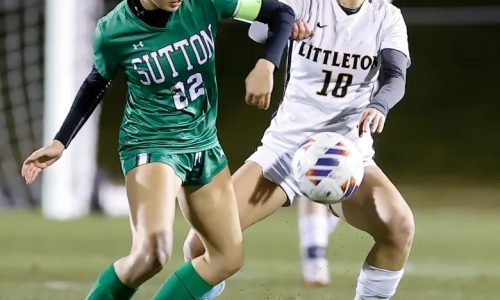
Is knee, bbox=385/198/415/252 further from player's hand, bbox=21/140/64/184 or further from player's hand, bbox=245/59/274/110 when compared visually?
player's hand, bbox=21/140/64/184

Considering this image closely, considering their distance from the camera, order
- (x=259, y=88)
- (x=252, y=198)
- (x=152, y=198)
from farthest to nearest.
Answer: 1. (x=252, y=198)
2. (x=152, y=198)
3. (x=259, y=88)

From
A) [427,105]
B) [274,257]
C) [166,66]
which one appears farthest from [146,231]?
[427,105]

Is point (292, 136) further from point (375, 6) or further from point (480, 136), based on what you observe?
point (480, 136)

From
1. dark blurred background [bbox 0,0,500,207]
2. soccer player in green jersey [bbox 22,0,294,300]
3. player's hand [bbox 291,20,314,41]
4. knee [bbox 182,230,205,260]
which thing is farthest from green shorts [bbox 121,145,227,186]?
dark blurred background [bbox 0,0,500,207]

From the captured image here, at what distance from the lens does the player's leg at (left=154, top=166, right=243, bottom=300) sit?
4426 millimetres

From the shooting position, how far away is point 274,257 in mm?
7805

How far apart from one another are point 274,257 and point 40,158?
3569 millimetres

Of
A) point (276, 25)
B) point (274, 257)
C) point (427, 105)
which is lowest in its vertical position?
point (427, 105)

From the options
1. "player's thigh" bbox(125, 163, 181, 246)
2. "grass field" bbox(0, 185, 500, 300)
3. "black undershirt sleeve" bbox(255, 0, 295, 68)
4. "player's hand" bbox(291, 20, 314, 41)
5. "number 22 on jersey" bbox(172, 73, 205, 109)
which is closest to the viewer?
"player's thigh" bbox(125, 163, 181, 246)

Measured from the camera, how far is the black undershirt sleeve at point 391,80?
15.3ft

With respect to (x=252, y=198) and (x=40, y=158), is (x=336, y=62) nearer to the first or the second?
(x=252, y=198)

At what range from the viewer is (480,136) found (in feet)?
58.3

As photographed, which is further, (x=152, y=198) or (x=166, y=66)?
(x=166, y=66)

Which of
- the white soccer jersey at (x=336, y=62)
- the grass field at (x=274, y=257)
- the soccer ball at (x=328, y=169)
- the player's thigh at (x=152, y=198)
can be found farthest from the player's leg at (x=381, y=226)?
the grass field at (x=274, y=257)
